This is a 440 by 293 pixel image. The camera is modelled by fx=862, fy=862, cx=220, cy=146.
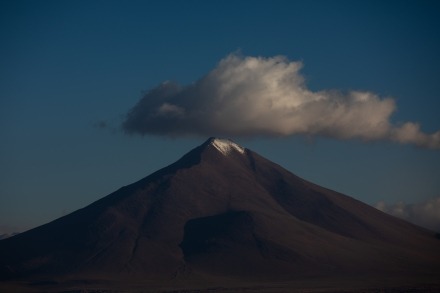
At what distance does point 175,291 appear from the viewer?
198 metres

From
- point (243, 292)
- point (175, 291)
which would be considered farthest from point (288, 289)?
point (175, 291)

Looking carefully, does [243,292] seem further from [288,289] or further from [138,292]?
[138,292]

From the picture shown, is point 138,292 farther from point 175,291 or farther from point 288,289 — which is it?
point 288,289

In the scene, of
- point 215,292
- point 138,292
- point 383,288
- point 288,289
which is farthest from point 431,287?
point 138,292

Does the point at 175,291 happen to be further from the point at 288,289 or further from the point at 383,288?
the point at 383,288

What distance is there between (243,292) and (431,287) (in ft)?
137

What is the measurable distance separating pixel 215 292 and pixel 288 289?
17253 mm

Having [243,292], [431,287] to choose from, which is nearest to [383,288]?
[431,287]

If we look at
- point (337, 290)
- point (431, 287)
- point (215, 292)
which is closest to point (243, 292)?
point (215, 292)

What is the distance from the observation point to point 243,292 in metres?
194

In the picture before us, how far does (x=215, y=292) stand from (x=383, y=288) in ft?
126

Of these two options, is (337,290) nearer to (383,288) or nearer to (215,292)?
(383,288)

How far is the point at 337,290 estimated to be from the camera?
193 metres

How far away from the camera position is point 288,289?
655 ft
